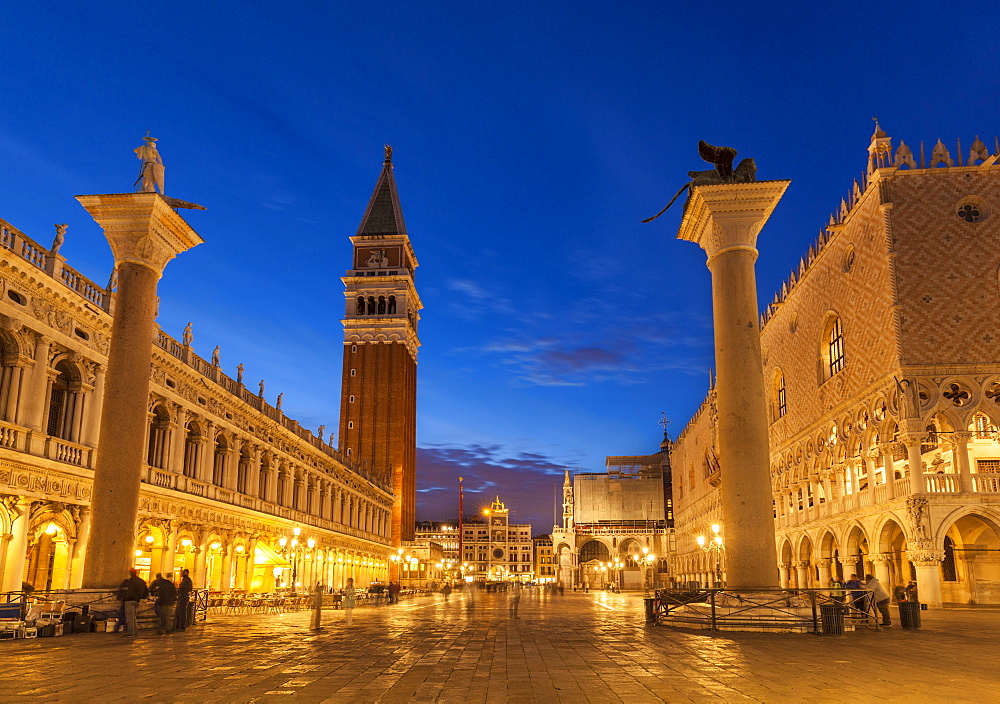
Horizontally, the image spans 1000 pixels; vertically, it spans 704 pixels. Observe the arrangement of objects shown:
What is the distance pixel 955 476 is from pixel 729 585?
18.4 m

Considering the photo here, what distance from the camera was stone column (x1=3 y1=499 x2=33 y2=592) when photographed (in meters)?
21.4

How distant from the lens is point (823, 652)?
12.9 m

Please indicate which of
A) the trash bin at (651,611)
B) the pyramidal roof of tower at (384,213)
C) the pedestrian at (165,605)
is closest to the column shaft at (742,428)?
the trash bin at (651,611)

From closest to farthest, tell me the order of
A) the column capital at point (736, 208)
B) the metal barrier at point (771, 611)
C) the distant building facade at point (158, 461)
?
1. the metal barrier at point (771, 611)
2. the column capital at point (736, 208)
3. the distant building facade at point (158, 461)

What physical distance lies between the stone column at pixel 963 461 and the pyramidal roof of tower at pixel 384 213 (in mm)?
72233

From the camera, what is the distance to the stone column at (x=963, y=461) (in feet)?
101

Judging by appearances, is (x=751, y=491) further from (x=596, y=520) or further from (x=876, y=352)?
(x=596, y=520)

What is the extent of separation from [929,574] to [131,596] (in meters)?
27.4

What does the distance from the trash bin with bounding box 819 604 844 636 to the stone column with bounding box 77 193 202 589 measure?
47.6 ft

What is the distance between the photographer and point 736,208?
18.9 meters

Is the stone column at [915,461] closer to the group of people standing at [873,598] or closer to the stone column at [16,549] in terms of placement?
the group of people standing at [873,598]

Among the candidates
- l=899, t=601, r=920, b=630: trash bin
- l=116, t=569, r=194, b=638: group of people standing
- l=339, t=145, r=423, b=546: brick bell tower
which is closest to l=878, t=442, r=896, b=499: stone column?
l=899, t=601, r=920, b=630: trash bin

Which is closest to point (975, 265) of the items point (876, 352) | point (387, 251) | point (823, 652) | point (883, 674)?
point (876, 352)

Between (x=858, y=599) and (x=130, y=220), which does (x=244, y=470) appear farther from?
(x=858, y=599)
